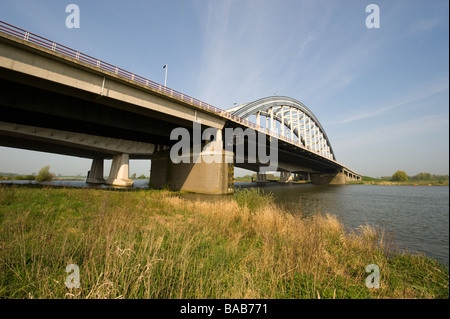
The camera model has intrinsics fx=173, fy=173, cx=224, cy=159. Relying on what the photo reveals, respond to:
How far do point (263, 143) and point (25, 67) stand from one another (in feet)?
114

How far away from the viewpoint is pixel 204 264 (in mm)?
3920

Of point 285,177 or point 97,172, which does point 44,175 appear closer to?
point 97,172

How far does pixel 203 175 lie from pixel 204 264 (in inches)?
739

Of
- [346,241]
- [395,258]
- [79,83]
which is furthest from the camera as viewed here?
[79,83]

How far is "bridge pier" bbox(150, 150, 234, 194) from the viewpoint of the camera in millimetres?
21562

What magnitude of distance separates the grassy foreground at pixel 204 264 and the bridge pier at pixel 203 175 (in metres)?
13.4

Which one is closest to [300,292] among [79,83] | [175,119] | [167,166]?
[79,83]

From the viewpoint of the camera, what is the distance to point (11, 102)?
51.4 feet

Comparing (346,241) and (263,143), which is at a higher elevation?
(263,143)

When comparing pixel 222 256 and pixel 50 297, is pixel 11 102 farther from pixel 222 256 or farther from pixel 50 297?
pixel 222 256

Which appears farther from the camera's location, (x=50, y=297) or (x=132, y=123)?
(x=132, y=123)

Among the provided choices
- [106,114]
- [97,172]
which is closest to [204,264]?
[106,114]

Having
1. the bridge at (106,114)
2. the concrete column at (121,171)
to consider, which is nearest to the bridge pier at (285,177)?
the bridge at (106,114)

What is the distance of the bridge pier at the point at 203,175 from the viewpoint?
70.7ft
